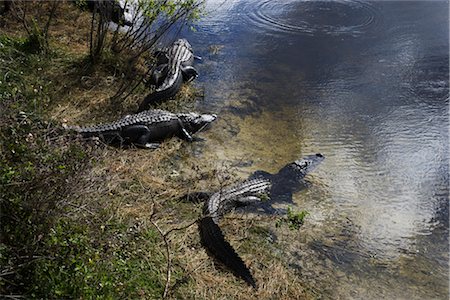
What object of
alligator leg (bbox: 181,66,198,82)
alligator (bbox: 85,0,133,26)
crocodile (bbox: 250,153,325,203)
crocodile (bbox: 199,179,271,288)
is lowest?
crocodile (bbox: 250,153,325,203)

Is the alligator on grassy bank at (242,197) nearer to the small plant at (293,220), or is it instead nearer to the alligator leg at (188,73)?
the small plant at (293,220)

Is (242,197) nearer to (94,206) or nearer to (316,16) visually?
(94,206)

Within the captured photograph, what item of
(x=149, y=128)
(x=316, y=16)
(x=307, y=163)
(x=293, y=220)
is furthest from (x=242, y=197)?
(x=316, y=16)

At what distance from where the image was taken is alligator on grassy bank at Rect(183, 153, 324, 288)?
4355 mm

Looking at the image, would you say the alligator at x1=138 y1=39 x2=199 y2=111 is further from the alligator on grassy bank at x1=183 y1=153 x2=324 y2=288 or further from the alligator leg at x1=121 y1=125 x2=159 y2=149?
the alligator on grassy bank at x1=183 y1=153 x2=324 y2=288

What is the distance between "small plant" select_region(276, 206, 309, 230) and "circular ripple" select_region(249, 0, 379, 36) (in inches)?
197

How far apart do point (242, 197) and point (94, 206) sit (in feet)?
6.23

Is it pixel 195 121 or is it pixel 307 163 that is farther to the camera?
pixel 195 121

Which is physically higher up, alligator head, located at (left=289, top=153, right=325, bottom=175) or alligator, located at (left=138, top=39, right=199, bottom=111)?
alligator, located at (left=138, top=39, right=199, bottom=111)

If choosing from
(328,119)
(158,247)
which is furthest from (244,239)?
(328,119)

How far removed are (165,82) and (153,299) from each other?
159 inches

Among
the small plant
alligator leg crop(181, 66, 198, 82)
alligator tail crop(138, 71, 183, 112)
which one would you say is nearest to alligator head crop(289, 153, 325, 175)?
the small plant

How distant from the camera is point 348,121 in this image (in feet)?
22.3

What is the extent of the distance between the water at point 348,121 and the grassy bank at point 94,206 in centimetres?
51
